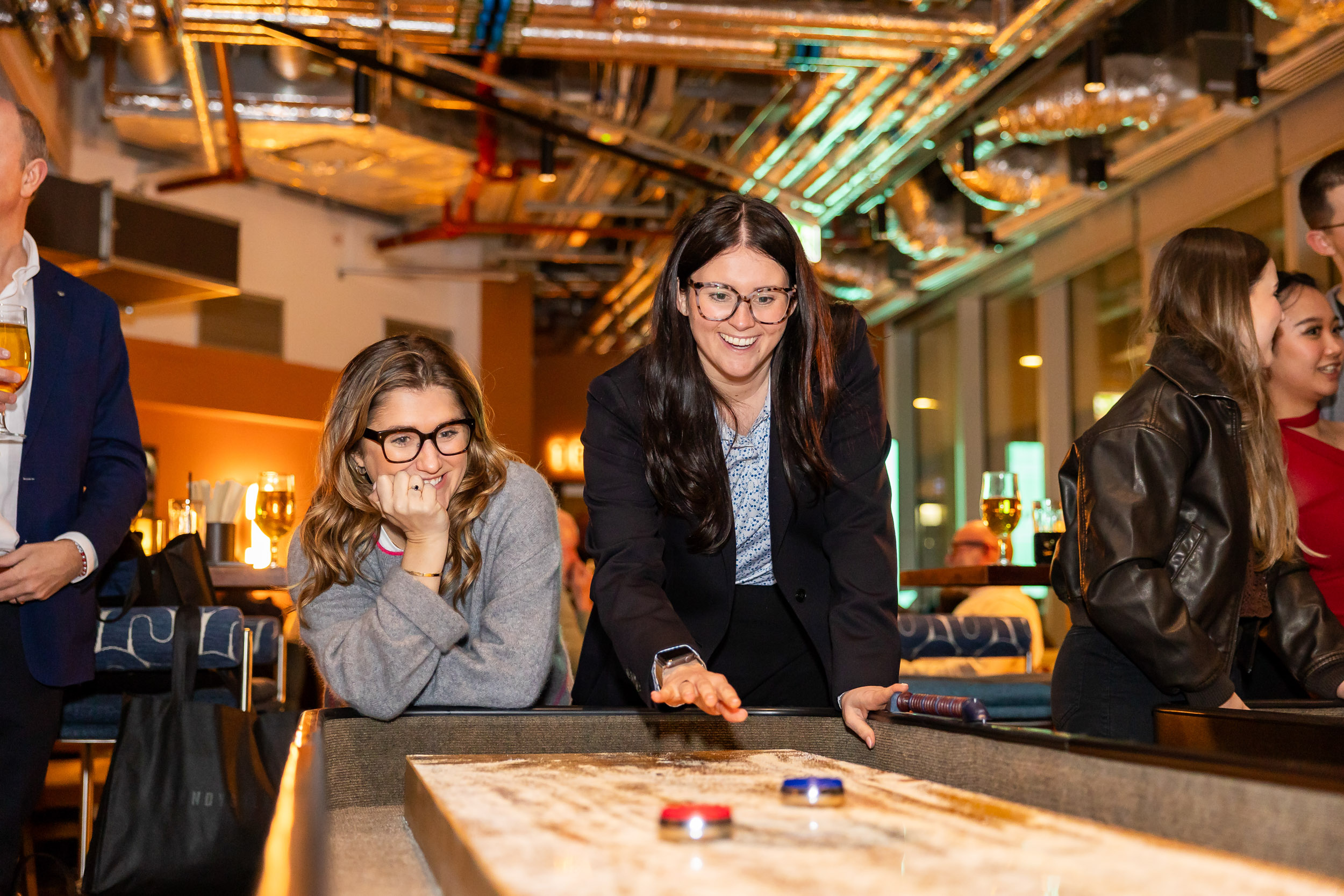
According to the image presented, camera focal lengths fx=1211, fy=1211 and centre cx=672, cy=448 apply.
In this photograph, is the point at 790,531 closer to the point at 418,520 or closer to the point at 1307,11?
the point at 418,520

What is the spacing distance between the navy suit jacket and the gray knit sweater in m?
0.50

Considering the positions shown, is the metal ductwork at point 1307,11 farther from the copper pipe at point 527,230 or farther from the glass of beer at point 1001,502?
the copper pipe at point 527,230

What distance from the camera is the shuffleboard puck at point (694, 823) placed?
0.76m

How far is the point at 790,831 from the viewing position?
80cm

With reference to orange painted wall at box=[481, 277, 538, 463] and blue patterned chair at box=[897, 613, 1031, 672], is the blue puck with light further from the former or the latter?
orange painted wall at box=[481, 277, 538, 463]

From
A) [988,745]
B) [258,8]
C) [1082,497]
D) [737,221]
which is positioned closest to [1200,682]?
[1082,497]

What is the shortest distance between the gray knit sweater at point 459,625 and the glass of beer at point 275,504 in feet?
5.20

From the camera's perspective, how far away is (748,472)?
1876 millimetres

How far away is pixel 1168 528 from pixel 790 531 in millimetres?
570

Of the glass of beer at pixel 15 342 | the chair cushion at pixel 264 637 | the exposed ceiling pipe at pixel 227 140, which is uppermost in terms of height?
→ the exposed ceiling pipe at pixel 227 140

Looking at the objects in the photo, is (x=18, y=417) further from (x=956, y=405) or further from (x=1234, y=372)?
(x=956, y=405)

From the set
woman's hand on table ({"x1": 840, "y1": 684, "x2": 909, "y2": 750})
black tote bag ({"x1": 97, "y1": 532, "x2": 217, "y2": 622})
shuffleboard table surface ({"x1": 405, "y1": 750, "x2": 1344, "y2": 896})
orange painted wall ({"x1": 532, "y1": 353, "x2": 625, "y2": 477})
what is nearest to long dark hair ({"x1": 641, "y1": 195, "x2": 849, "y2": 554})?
woman's hand on table ({"x1": 840, "y1": 684, "x2": 909, "y2": 750})

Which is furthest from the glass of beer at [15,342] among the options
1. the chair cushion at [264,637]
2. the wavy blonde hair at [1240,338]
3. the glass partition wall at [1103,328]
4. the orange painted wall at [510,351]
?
the orange painted wall at [510,351]

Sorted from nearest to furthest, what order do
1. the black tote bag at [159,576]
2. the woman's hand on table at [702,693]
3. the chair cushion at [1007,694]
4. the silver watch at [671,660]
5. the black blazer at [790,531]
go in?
1. the woman's hand on table at [702,693]
2. the silver watch at [671,660]
3. the black blazer at [790,531]
4. the black tote bag at [159,576]
5. the chair cushion at [1007,694]
